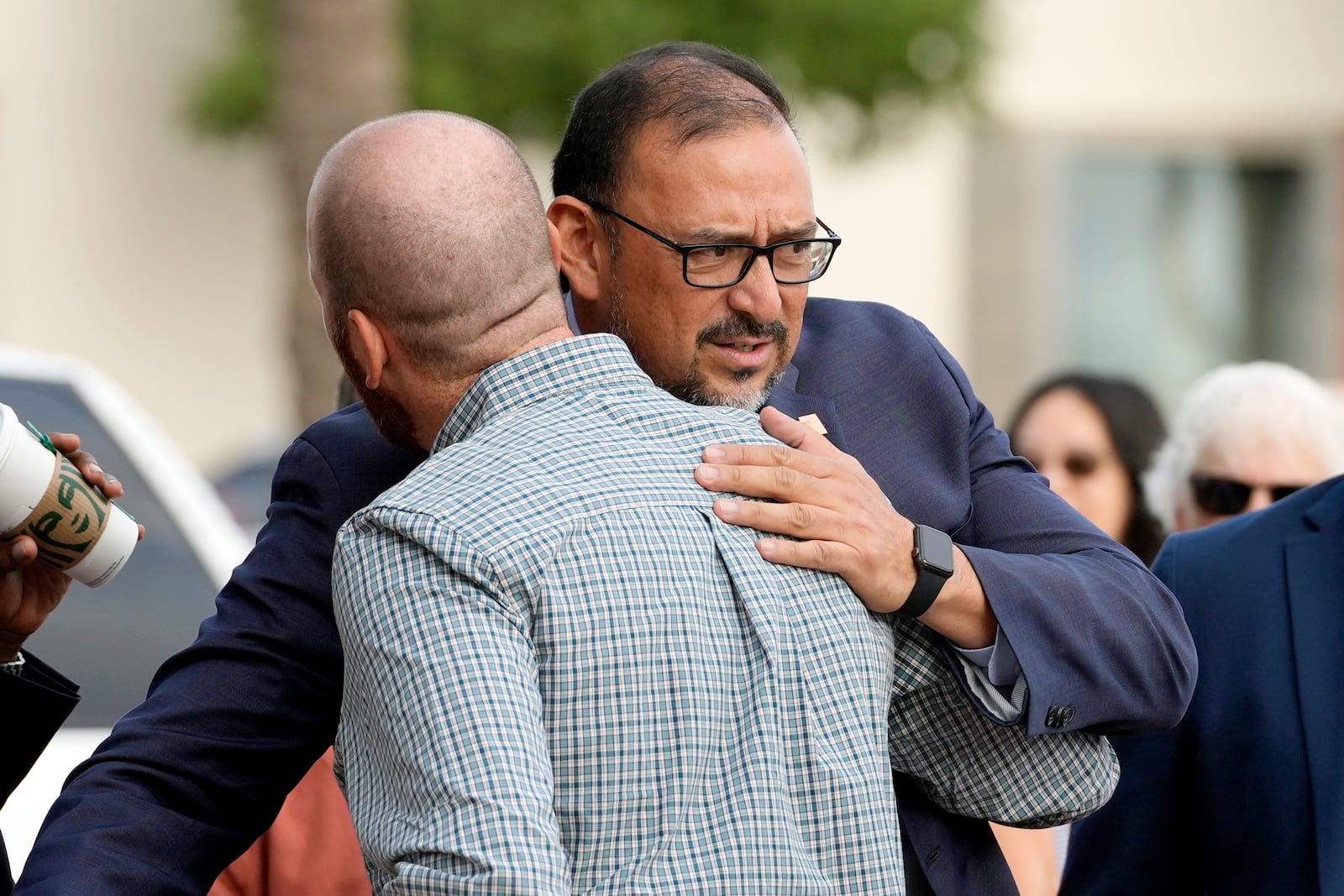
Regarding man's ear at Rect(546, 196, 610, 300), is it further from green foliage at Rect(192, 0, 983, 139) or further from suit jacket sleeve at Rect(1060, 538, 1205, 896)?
green foliage at Rect(192, 0, 983, 139)

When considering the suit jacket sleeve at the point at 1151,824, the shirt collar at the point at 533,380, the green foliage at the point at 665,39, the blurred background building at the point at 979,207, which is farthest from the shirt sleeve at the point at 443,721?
the blurred background building at the point at 979,207

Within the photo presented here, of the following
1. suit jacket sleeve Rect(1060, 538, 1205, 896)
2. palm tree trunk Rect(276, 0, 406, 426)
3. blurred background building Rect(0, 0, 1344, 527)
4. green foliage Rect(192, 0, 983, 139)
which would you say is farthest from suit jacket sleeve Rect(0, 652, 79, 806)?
blurred background building Rect(0, 0, 1344, 527)

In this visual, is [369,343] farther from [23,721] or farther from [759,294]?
[23,721]

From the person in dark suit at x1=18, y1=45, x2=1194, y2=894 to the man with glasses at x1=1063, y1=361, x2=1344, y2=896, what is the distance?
0.49 m

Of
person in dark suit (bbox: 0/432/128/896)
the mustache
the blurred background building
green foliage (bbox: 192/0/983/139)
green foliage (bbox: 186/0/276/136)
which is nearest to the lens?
the mustache

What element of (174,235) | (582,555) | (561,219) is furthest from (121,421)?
(174,235)

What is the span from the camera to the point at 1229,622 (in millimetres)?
2654

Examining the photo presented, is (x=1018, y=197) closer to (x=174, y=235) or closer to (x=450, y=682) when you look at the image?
Answer: (x=174, y=235)

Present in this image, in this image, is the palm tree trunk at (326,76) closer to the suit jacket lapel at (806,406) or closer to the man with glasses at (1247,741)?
the man with glasses at (1247,741)

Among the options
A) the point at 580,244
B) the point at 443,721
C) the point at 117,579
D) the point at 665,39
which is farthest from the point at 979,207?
the point at 443,721

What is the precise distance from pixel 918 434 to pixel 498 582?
77cm

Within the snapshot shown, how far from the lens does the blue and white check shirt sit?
163 cm

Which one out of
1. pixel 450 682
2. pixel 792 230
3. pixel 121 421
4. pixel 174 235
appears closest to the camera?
pixel 450 682

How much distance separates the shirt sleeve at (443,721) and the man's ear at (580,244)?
0.71m
